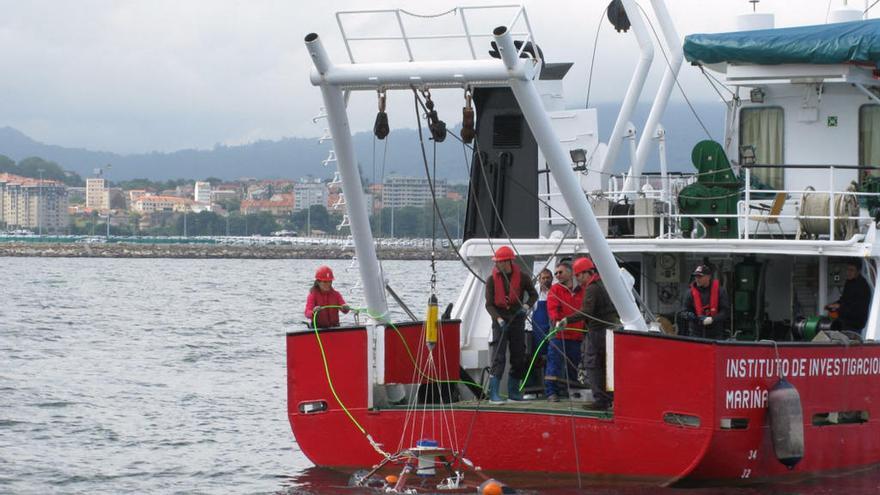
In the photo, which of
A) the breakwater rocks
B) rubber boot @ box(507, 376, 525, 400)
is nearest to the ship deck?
rubber boot @ box(507, 376, 525, 400)

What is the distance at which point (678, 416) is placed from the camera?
1385cm

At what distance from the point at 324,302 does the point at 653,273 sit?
4286 mm

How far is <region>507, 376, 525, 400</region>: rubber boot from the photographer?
1567 centimetres

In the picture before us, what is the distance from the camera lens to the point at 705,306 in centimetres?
1580

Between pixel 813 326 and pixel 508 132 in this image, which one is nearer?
pixel 813 326

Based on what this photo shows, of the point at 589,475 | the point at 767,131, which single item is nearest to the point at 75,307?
the point at 767,131

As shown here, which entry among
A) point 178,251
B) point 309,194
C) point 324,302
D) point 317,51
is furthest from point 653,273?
point 309,194

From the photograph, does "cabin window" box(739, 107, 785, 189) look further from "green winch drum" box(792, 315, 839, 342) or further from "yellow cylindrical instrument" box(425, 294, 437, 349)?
"yellow cylindrical instrument" box(425, 294, 437, 349)

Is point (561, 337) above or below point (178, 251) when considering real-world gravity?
above

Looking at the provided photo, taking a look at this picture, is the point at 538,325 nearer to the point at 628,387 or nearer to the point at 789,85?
the point at 628,387

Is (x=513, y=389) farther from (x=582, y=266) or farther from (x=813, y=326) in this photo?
(x=813, y=326)

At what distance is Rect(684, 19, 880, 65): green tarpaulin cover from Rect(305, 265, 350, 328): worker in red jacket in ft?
17.9

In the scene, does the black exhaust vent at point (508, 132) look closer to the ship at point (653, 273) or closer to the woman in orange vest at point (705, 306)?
the ship at point (653, 273)

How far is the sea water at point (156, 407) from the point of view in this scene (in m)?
16.5
